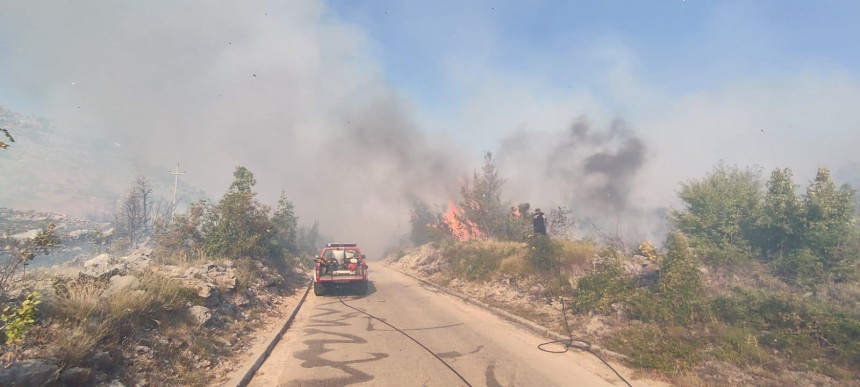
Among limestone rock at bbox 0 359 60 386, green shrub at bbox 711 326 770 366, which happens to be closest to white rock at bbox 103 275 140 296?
limestone rock at bbox 0 359 60 386

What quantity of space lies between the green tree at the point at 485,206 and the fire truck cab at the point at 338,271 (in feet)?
33.1

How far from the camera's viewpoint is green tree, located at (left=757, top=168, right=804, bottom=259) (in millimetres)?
14211

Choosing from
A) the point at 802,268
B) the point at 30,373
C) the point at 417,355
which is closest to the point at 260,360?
the point at 417,355

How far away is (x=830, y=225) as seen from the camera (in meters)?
13.4

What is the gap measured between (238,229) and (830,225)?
72.1 ft

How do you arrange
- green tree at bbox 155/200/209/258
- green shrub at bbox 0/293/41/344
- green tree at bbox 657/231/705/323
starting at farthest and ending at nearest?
green tree at bbox 155/200/209/258 → green tree at bbox 657/231/705/323 → green shrub at bbox 0/293/41/344

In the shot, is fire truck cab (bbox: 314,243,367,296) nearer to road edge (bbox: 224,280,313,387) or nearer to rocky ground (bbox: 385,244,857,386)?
road edge (bbox: 224,280,313,387)

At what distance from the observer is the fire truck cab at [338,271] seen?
13.5m

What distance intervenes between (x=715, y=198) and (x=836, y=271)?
5.90m

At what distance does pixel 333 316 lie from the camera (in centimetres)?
1002

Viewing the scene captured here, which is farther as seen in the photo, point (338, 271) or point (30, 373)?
point (338, 271)

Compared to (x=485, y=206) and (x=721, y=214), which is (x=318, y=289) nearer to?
(x=485, y=206)

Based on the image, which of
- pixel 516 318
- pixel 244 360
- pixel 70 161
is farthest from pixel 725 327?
pixel 70 161

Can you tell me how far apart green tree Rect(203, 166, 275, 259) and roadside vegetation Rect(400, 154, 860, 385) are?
7770 mm
